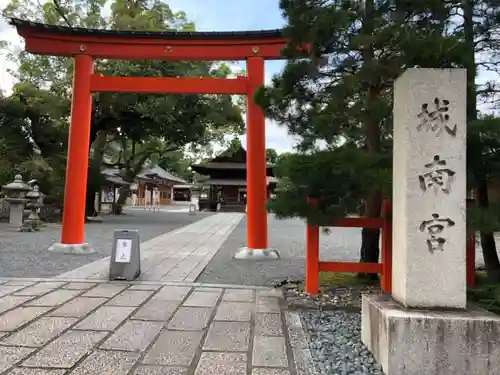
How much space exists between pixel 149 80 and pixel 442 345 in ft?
22.5

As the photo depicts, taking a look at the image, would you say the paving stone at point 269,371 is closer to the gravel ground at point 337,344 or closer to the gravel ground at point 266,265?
the gravel ground at point 337,344

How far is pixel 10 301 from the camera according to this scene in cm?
462

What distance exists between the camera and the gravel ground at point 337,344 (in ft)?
10.1

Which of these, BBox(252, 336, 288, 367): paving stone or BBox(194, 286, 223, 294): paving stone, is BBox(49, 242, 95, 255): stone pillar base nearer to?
BBox(194, 286, 223, 294): paving stone

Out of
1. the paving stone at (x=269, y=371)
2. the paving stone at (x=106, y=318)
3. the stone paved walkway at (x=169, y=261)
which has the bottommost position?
the paving stone at (x=269, y=371)

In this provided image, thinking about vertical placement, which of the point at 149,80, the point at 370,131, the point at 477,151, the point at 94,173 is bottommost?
the point at 477,151

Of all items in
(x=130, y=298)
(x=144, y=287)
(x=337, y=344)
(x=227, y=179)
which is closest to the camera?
(x=337, y=344)

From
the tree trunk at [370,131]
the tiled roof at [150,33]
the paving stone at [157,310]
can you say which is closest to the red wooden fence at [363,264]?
the tree trunk at [370,131]

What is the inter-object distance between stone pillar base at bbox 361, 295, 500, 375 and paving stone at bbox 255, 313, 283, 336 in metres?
1.18

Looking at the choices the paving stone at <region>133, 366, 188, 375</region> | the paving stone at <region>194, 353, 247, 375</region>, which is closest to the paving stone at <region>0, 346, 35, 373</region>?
the paving stone at <region>133, 366, 188, 375</region>

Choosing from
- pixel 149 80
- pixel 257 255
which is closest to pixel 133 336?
pixel 257 255

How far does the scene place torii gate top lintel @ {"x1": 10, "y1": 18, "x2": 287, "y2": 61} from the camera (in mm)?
8133

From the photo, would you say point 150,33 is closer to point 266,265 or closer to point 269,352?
point 266,265

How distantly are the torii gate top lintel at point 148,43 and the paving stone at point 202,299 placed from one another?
16.0ft
